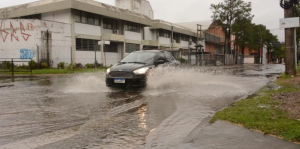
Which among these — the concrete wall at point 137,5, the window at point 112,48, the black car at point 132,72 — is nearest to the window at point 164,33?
the concrete wall at point 137,5

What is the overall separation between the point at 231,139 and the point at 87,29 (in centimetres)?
2767

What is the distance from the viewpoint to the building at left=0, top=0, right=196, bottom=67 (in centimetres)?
2470

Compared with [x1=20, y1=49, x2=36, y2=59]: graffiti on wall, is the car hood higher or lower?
lower

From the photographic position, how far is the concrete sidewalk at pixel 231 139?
352 cm

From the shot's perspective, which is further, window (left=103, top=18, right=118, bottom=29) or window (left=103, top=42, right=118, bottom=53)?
window (left=103, top=42, right=118, bottom=53)

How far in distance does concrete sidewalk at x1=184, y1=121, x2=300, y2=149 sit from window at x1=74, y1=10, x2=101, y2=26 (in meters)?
26.4

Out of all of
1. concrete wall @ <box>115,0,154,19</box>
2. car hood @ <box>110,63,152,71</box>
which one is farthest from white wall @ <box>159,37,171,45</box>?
car hood @ <box>110,63,152,71</box>

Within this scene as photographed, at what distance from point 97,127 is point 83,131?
0.31m

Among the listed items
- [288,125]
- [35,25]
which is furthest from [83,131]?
[35,25]

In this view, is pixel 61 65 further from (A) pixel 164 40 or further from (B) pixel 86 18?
(A) pixel 164 40

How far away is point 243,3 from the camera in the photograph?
56.2m

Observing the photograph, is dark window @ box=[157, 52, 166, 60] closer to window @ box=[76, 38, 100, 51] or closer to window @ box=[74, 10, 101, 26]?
window @ box=[76, 38, 100, 51]

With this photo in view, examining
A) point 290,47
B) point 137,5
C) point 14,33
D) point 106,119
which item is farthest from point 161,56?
point 137,5

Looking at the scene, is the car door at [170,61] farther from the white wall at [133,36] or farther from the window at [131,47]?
the white wall at [133,36]
